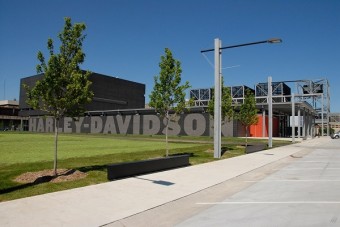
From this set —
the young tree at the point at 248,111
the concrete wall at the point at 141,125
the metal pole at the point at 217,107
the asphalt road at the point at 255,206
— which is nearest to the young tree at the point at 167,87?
the metal pole at the point at 217,107

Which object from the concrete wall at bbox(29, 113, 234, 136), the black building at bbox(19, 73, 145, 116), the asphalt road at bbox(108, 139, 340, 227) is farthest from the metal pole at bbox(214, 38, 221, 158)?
the black building at bbox(19, 73, 145, 116)

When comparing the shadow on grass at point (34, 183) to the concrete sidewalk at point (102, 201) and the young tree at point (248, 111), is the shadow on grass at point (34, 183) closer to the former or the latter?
the concrete sidewalk at point (102, 201)

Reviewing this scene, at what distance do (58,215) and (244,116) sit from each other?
2486 cm

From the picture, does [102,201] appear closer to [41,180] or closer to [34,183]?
[34,183]

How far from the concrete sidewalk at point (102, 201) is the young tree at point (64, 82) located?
296 centimetres

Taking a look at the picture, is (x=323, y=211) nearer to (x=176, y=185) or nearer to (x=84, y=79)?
(x=176, y=185)

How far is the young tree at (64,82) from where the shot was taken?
1216cm

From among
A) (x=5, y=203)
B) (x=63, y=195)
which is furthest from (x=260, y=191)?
(x=5, y=203)

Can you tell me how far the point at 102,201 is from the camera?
898 centimetres

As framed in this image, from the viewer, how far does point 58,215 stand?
7.48 m

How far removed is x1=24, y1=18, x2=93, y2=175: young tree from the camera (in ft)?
39.9

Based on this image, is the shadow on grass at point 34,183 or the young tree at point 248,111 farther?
the young tree at point 248,111

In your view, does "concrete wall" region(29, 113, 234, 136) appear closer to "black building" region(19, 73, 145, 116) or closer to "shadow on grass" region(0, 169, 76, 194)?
"black building" region(19, 73, 145, 116)

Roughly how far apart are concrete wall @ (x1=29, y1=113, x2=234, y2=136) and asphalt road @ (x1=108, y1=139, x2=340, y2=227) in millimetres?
39441
